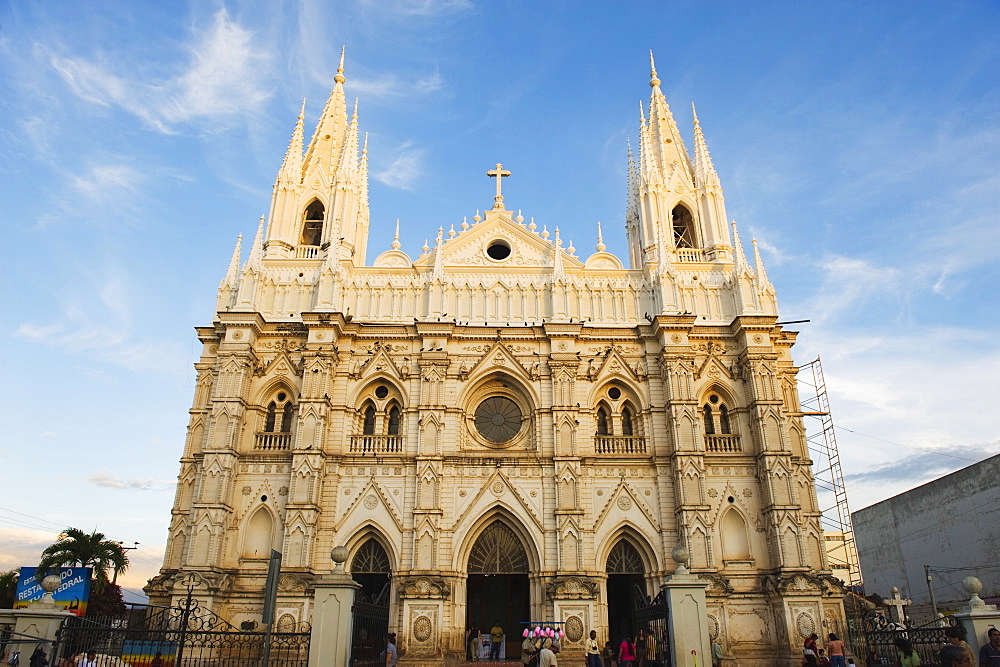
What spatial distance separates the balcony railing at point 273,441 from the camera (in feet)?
82.8

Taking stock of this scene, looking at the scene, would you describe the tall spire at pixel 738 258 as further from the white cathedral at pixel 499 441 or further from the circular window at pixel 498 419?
the circular window at pixel 498 419

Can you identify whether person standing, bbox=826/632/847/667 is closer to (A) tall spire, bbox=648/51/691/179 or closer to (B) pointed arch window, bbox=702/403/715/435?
(B) pointed arch window, bbox=702/403/715/435

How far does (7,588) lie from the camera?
3422cm

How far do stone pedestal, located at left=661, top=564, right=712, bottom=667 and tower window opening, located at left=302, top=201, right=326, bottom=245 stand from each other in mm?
22570

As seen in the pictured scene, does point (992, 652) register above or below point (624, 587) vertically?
below

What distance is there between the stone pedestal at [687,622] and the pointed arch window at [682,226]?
20.2m

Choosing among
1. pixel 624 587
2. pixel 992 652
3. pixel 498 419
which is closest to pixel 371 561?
pixel 498 419

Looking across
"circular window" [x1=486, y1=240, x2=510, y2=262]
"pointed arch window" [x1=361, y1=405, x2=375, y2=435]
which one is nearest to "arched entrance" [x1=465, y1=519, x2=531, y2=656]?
"pointed arch window" [x1=361, y1=405, x2=375, y2=435]

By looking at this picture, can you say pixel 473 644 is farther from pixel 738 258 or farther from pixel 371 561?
pixel 738 258

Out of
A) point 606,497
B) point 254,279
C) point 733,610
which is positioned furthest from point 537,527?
point 254,279

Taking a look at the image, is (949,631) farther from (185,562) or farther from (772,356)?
(185,562)

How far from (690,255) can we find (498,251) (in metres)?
7.98

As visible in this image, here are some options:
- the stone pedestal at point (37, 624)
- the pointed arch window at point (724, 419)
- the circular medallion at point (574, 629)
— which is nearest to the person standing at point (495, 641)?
the circular medallion at point (574, 629)

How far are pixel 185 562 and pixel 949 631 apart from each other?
20.7 metres
